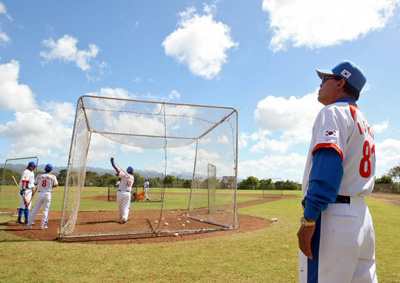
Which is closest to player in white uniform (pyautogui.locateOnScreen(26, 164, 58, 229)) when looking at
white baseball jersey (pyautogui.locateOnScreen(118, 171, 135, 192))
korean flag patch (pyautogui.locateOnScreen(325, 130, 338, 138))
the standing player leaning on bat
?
the standing player leaning on bat

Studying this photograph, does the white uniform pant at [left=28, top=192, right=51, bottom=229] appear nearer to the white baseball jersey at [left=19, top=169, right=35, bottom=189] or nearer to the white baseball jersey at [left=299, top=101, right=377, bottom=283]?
the white baseball jersey at [left=19, top=169, right=35, bottom=189]

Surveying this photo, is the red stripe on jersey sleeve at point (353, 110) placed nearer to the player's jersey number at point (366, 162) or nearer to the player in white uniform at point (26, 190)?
the player's jersey number at point (366, 162)

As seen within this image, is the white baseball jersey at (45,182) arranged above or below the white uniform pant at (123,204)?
above

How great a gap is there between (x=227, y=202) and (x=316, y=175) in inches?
374

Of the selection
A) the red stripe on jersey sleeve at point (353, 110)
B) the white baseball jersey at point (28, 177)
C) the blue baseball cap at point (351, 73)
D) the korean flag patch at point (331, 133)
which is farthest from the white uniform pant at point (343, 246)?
the white baseball jersey at point (28, 177)

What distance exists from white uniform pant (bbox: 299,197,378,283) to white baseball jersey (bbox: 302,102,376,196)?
0.37ft

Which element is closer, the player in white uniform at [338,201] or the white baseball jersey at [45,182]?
the player in white uniform at [338,201]

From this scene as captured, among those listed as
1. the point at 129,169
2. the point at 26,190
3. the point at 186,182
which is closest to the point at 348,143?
the point at 129,169

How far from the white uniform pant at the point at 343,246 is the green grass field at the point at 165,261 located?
2.41 metres

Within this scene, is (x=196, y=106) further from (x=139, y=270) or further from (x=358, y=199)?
(x=358, y=199)

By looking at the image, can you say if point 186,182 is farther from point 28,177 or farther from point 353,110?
point 353,110

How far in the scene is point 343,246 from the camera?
1.73 metres

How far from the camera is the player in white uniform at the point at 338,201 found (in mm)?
1751

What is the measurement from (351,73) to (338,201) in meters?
1.03
